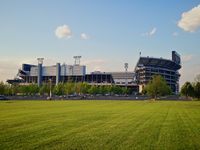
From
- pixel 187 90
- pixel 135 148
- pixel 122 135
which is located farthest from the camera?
A: pixel 187 90

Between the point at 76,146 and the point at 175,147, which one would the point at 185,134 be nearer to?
the point at 175,147

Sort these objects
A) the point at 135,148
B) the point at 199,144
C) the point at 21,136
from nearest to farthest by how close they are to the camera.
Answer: the point at 135,148 → the point at 199,144 → the point at 21,136

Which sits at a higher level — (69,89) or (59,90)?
(69,89)

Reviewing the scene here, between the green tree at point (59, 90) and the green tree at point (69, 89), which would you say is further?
the green tree at point (59, 90)

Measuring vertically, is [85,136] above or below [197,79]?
below

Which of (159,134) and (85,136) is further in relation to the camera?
(159,134)

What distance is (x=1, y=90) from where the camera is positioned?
129625mm

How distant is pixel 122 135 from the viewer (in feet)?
61.6

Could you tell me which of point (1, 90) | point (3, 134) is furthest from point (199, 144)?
point (1, 90)

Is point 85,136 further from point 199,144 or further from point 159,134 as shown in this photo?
point 199,144

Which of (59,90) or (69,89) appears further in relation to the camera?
(59,90)

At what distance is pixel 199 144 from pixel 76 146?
6.14 m

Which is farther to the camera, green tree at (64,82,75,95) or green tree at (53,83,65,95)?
green tree at (53,83,65,95)

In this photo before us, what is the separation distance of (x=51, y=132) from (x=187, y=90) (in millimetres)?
92743
